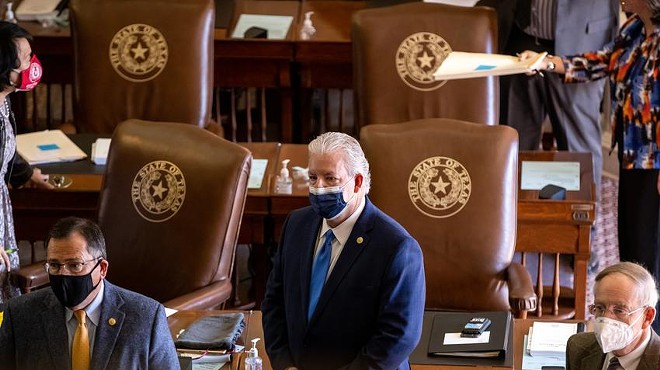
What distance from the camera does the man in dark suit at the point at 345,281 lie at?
3.74m

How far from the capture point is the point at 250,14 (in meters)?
7.34

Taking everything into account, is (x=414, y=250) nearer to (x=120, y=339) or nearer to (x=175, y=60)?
(x=120, y=339)

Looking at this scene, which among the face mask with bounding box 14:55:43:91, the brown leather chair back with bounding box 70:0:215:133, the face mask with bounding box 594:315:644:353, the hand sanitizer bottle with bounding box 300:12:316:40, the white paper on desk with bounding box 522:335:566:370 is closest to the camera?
the face mask with bounding box 594:315:644:353

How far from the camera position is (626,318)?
3449 millimetres

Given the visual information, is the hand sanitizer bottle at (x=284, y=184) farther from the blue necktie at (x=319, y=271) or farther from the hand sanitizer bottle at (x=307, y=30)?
the blue necktie at (x=319, y=271)

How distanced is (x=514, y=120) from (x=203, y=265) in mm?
2574

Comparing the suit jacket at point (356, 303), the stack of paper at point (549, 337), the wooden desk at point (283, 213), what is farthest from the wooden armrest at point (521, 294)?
the suit jacket at point (356, 303)

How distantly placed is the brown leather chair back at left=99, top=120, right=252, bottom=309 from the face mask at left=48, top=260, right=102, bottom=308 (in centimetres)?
107

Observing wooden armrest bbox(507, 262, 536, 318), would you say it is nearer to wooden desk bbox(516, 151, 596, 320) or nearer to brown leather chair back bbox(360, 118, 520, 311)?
brown leather chair back bbox(360, 118, 520, 311)

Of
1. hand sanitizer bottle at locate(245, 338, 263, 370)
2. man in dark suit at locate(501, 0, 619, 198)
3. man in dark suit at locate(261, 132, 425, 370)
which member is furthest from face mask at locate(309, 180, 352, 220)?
man in dark suit at locate(501, 0, 619, 198)

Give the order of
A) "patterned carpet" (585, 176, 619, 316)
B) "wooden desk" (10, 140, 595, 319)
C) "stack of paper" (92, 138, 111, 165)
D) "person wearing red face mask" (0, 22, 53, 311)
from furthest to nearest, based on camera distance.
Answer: "patterned carpet" (585, 176, 619, 316), "stack of paper" (92, 138, 111, 165), "wooden desk" (10, 140, 595, 319), "person wearing red face mask" (0, 22, 53, 311)

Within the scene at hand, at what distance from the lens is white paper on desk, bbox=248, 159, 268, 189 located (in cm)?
566

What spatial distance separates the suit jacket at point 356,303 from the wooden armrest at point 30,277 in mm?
Answer: 1091

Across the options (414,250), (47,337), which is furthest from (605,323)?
(47,337)
